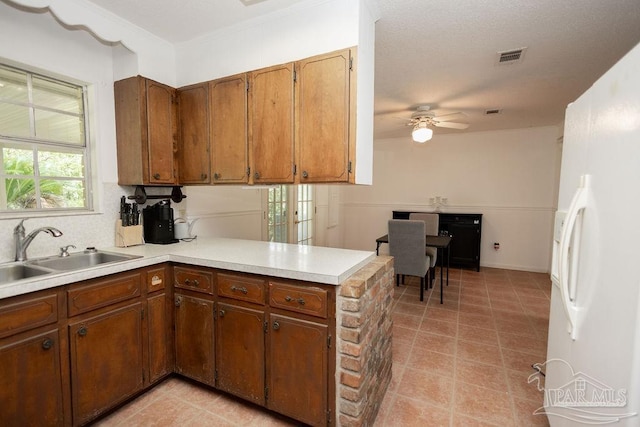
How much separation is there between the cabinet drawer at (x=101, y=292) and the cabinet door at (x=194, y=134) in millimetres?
905

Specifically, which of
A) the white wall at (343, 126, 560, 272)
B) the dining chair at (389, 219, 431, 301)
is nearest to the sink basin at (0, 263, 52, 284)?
the dining chair at (389, 219, 431, 301)

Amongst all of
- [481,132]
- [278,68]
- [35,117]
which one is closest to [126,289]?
[35,117]

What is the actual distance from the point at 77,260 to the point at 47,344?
71cm

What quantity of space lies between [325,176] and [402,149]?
173 inches

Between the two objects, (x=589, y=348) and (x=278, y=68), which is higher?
(x=278, y=68)

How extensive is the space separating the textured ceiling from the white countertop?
163 centimetres

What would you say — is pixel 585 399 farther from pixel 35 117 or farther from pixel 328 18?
pixel 35 117

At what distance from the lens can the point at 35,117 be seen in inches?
78.0

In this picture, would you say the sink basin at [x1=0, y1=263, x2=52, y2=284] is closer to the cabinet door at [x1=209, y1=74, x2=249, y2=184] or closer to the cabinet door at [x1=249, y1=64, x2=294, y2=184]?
the cabinet door at [x1=209, y1=74, x2=249, y2=184]

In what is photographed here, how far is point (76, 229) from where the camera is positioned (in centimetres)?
208

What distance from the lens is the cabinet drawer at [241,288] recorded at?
5.59 feet

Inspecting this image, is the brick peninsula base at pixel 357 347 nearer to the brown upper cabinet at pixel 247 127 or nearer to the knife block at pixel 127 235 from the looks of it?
the brown upper cabinet at pixel 247 127

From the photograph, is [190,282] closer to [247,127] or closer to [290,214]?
[247,127]

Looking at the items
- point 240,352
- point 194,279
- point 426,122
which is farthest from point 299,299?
point 426,122
